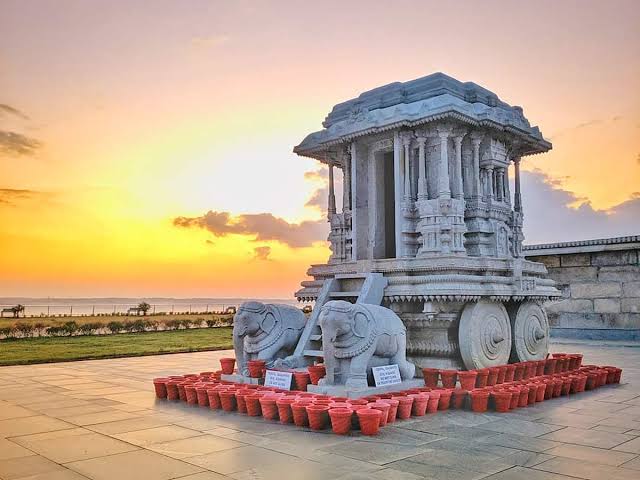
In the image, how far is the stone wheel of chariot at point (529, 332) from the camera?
12.9 m

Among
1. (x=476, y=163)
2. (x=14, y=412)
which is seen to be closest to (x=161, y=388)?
(x=14, y=412)

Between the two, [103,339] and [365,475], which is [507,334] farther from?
[103,339]

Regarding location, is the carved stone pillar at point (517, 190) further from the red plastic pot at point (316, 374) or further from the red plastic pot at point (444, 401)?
the red plastic pot at point (316, 374)

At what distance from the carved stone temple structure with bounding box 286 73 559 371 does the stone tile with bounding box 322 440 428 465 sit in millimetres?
4687

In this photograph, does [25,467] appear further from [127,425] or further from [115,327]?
[115,327]

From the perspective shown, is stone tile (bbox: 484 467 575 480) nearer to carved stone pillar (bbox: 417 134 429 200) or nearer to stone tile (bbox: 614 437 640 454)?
stone tile (bbox: 614 437 640 454)

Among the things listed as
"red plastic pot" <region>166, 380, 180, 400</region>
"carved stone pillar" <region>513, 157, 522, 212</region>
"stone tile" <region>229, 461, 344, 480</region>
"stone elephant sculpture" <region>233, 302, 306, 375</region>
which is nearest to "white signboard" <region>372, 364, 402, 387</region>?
"stone elephant sculpture" <region>233, 302, 306, 375</region>

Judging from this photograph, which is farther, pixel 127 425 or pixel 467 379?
pixel 467 379

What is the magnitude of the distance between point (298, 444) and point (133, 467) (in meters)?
1.84

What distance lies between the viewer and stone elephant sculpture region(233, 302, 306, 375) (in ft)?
38.2

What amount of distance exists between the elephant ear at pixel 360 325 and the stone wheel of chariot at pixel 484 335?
9.04 ft

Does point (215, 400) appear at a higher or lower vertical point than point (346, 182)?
lower

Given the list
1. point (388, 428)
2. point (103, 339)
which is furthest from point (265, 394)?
point (103, 339)

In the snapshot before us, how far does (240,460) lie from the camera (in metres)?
6.30
